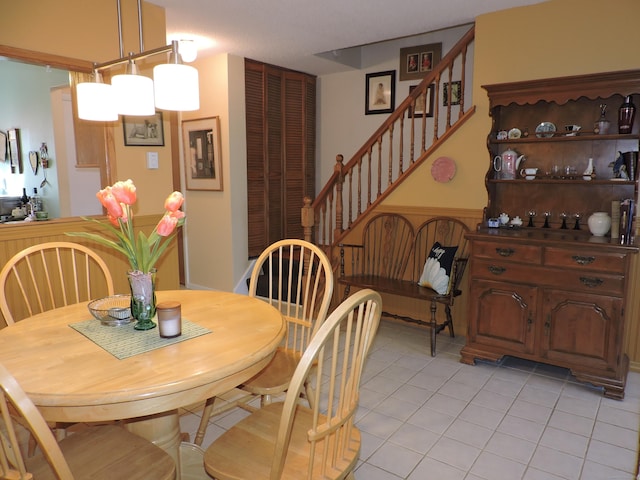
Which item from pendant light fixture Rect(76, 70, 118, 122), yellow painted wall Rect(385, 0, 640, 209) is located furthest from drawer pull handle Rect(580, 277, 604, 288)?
pendant light fixture Rect(76, 70, 118, 122)

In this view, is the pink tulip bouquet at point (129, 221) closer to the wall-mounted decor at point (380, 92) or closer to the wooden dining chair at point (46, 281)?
the wooden dining chair at point (46, 281)

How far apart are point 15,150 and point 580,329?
535cm

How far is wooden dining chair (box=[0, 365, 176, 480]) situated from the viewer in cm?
107

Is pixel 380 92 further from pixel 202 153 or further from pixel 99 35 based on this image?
pixel 99 35

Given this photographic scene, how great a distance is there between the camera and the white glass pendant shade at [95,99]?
1.68m

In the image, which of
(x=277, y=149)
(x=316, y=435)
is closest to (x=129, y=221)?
(x=316, y=435)

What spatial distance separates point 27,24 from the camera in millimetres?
2678

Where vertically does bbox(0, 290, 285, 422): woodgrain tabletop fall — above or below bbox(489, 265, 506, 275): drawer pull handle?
above

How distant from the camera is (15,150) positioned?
184 inches

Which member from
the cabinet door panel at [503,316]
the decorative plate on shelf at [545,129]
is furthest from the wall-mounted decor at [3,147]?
the decorative plate on shelf at [545,129]

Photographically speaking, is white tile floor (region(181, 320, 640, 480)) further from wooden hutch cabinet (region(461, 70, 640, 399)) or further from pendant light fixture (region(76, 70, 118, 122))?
pendant light fixture (region(76, 70, 118, 122))

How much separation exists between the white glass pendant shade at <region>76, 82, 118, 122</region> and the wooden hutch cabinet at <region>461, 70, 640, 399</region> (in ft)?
7.85

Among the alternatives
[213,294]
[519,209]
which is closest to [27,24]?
[213,294]

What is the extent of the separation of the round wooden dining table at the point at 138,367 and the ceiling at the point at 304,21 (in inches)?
93.2
